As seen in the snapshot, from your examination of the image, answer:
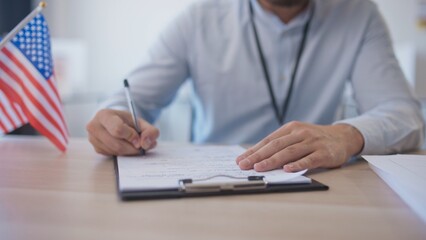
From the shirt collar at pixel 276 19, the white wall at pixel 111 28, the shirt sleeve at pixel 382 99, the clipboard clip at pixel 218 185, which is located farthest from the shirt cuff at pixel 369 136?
the white wall at pixel 111 28

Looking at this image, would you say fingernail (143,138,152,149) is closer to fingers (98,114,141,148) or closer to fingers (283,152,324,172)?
fingers (98,114,141,148)

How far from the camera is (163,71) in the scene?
143cm

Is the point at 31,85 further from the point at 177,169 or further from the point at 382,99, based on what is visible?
the point at 382,99

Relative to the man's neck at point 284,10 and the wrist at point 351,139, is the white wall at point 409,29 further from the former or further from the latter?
the wrist at point 351,139

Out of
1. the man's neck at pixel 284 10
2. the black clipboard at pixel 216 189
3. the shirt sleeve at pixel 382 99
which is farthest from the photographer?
the man's neck at pixel 284 10

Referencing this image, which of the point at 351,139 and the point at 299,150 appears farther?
the point at 351,139

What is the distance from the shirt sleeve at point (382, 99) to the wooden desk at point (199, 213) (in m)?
0.28

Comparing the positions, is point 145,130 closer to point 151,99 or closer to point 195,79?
point 151,99

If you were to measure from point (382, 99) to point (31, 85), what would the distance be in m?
0.97

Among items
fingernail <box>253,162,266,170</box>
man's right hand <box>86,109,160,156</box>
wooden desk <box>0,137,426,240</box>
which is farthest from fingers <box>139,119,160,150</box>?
fingernail <box>253,162,266,170</box>

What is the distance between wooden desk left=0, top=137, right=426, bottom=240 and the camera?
447 mm

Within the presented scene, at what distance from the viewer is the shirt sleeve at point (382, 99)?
0.95 meters

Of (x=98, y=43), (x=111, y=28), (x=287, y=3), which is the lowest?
(x=98, y=43)

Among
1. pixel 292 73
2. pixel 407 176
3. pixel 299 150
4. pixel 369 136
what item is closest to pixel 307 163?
pixel 299 150
